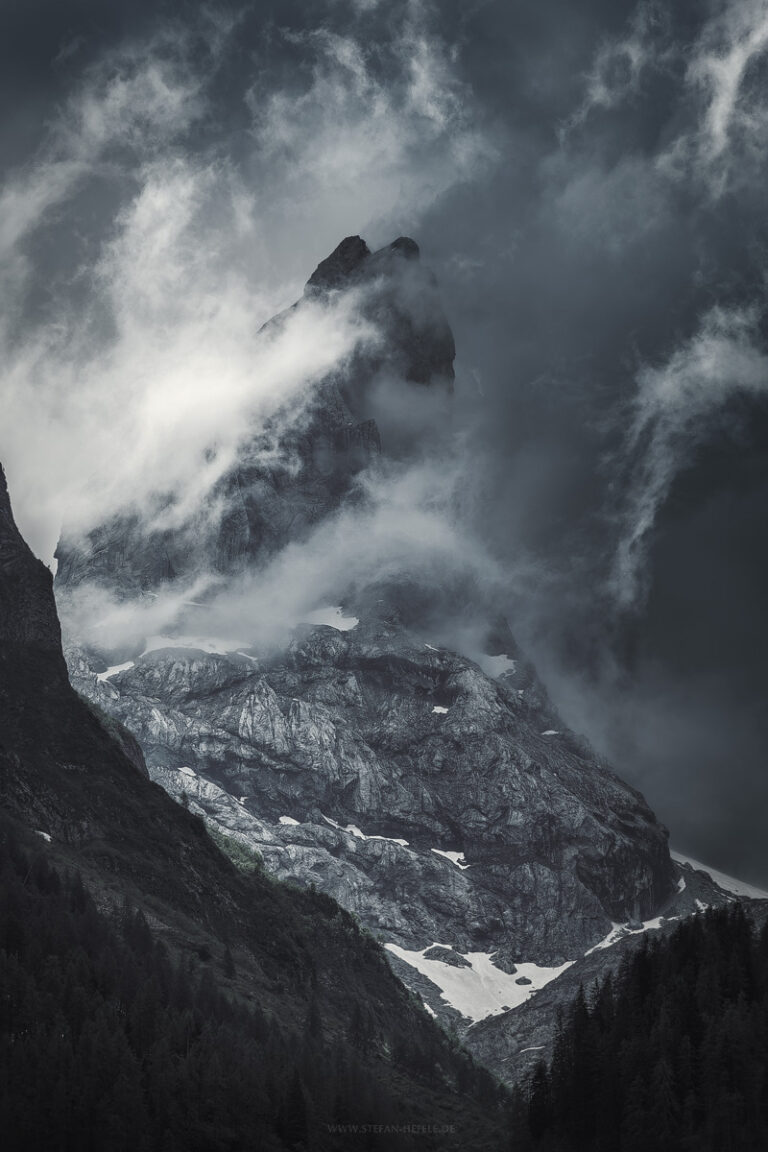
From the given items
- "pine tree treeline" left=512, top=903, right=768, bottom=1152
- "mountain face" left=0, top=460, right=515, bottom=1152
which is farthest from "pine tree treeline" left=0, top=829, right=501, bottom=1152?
"pine tree treeline" left=512, top=903, right=768, bottom=1152

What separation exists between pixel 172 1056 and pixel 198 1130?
11.8 meters

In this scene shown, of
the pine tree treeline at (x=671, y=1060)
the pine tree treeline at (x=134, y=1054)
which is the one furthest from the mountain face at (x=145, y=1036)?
the pine tree treeline at (x=671, y=1060)

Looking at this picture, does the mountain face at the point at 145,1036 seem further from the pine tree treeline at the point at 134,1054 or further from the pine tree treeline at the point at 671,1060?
the pine tree treeline at the point at 671,1060

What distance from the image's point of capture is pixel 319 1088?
142 meters

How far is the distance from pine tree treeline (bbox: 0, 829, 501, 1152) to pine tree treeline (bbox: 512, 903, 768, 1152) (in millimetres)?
21415

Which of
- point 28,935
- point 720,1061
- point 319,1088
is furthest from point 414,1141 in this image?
point 28,935

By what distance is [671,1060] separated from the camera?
123 metres

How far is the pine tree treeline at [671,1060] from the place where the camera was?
115m

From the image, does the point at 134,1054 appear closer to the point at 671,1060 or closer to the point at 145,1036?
the point at 145,1036

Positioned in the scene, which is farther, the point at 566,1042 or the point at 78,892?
the point at 78,892

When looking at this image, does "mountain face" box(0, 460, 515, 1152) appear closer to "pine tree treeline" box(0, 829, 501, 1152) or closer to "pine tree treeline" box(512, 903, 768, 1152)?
"pine tree treeline" box(0, 829, 501, 1152)

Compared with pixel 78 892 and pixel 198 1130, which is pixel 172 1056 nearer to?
pixel 198 1130

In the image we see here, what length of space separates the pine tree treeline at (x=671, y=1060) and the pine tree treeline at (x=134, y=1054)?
21.4 metres

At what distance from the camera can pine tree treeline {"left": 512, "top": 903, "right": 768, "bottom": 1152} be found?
11456 centimetres
